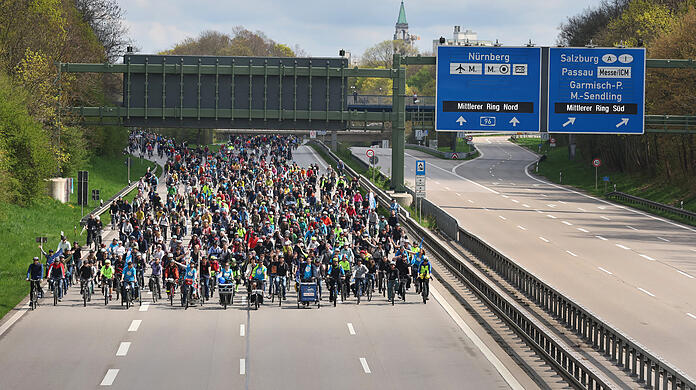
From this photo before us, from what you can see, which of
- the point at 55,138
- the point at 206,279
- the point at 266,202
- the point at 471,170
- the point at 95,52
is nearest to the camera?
the point at 206,279

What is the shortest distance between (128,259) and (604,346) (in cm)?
1299

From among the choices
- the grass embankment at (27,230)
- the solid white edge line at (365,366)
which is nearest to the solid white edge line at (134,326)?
the grass embankment at (27,230)

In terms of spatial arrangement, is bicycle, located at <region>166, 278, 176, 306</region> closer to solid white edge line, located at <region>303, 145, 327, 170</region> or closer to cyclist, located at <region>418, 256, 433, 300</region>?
cyclist, located at <region>418, 256, 433, 300</region>

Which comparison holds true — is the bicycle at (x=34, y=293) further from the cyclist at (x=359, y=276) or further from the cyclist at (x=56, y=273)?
the cyclist at (x=359, y=276)

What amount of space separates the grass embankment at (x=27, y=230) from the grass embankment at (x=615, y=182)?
3057 cm

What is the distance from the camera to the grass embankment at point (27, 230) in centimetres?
3150

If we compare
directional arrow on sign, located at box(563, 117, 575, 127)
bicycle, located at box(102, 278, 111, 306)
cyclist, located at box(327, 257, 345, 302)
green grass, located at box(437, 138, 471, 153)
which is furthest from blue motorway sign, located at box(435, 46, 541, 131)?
green grass, located at box(437, 138, 471, 153)

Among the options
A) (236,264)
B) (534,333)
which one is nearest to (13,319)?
(236,264)

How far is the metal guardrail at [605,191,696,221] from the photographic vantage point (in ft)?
181

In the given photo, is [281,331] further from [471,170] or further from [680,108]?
[471,170]

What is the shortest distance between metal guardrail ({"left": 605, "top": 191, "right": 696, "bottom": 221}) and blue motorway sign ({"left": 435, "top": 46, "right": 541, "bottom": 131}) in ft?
33.3

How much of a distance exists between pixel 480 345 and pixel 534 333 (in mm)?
1225

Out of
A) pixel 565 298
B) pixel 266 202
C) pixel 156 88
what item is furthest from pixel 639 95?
pixel 565 298

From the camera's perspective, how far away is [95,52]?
8300 centimetres
